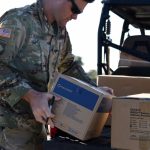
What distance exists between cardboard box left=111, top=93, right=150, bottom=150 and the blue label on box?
11cm

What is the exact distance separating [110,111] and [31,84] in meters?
0.42

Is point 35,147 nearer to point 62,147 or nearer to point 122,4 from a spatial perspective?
point 62,147

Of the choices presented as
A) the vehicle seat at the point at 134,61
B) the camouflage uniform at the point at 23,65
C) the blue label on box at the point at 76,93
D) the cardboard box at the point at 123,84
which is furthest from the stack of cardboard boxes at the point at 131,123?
the vehicle seat at the point at 134,61

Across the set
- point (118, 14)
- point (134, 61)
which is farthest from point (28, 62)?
point (118, 14)

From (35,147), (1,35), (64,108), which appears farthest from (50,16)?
(35,147)

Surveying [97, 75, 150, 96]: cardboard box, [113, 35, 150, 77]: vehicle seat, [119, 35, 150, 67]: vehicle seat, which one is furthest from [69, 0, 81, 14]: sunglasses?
[119, 35, 150, 67]: vehicle seat

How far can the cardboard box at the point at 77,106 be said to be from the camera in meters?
2.61

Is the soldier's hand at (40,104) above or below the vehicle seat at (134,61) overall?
above

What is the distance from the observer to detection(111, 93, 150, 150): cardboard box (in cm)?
255

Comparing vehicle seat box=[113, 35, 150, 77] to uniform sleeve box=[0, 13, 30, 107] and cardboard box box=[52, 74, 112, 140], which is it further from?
uniform sleeve box=[0, 13, 30, 107]

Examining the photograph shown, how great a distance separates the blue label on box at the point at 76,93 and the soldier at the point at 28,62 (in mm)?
84

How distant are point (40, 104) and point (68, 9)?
1.76 ft

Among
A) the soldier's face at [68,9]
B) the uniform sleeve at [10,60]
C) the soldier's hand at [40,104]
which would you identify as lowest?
the soldier's hand at [40,104]

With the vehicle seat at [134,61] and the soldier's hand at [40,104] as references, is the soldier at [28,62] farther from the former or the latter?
the vehicle seat at [134,61]
